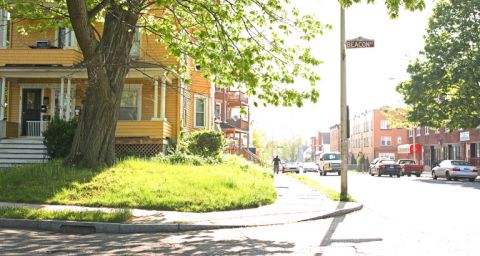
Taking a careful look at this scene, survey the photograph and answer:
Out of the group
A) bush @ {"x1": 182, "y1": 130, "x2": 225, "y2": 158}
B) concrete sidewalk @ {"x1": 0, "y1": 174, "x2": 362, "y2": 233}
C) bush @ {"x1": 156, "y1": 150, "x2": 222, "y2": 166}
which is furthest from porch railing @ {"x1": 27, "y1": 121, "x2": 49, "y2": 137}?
concrete sidewalk @ {"x1": 0, "y1": 174, "x2": 362, "y2": 233}

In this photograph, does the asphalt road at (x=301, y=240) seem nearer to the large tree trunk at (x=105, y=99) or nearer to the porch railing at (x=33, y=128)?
the large tree trunk at (x=105, y=99)

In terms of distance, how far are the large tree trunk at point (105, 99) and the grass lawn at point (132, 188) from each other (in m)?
0.54

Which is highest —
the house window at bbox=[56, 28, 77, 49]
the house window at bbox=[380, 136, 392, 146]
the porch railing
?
the house window at bbox=[56, 28, 77, 49]

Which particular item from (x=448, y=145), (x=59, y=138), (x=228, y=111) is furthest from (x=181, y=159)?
(x=448, y=145)

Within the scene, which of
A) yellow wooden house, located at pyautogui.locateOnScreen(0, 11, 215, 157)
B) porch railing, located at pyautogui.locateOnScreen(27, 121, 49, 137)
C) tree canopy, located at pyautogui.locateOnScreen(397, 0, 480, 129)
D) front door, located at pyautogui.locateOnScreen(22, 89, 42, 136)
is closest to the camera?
yellow wooden house, located at pyautogui.locateOnScreen(0, 11, 215, 157)

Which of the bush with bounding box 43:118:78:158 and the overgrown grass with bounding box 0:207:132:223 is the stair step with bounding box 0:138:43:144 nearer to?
the bush with bounding box 43:118:78:158

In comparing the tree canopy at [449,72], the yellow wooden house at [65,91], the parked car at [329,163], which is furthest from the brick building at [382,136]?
the yellow wooden house at [65,91]

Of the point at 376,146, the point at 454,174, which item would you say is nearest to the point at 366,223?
the point at 454,174

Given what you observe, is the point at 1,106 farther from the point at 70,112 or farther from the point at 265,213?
the point at 265,213

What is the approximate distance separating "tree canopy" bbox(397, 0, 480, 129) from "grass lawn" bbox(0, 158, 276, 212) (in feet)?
73.9

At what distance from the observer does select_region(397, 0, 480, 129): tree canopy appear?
107 ft

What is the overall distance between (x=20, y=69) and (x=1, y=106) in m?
1.86

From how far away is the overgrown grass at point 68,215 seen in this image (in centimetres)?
963

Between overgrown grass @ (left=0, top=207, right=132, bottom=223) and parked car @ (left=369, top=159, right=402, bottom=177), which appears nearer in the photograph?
overgrown grass @ (left=0, top=207, right=132, bottom=223)
